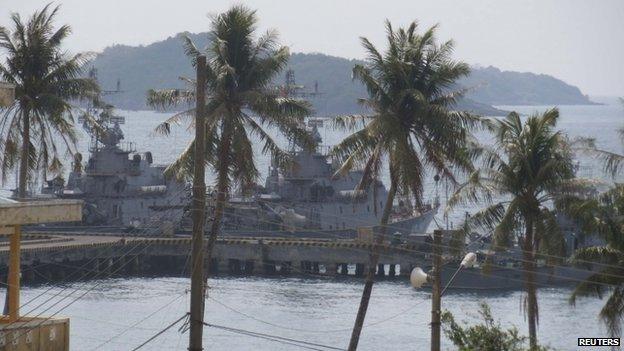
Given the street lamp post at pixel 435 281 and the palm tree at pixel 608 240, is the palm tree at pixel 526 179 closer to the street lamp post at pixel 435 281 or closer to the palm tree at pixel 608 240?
the palm tree at pixel 608 240

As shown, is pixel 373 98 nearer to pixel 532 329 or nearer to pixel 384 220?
pixel 384 220

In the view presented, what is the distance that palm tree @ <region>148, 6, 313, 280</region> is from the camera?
4234cm

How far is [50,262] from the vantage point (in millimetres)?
96938

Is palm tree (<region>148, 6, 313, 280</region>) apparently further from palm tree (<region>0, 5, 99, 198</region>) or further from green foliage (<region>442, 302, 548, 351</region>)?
green foliage (<region>442, 302, 548, 351</region>)

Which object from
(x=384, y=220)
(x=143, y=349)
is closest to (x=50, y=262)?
(x=143, y=349)

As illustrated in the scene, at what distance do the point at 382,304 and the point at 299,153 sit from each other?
35518mm

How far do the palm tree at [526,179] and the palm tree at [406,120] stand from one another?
3.68ft

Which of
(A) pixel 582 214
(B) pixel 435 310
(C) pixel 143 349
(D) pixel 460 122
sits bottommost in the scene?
(C) pixel 143 349

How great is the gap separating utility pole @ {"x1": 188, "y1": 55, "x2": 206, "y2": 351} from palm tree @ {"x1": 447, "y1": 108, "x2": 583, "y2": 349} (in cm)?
1144

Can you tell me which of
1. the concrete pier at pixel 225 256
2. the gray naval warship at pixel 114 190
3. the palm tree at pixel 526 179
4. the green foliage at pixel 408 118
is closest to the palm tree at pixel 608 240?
the palm tree at pixel 526 179

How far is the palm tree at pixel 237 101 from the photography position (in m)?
42.3

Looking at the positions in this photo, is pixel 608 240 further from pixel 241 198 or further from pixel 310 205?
pixel 310 205

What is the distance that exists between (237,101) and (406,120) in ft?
17.7

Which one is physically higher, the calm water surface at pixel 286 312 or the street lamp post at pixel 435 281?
the street lamp post at pixel 435 281
